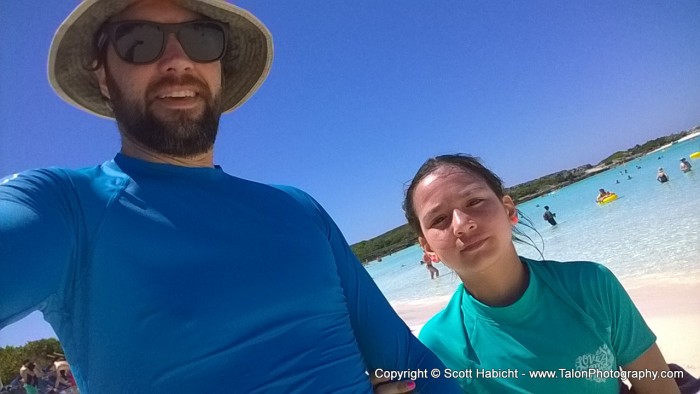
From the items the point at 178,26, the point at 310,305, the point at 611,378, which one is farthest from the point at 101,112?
the point at 611,378

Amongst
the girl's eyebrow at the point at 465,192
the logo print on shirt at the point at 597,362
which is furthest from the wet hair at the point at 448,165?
the logo print on shirt at the point at 597,362

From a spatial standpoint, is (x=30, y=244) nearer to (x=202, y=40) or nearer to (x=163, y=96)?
(x=163, y=96)

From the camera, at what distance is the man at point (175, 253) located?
102cm

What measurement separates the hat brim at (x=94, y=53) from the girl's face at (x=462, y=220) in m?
1.03

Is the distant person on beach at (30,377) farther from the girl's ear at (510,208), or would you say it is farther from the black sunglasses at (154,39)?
the girl's ear at (510,208)

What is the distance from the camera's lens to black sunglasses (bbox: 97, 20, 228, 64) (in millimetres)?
1508

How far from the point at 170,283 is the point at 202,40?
97 cm

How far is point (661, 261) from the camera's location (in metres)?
7.91

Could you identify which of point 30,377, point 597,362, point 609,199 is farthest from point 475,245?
point 609,199

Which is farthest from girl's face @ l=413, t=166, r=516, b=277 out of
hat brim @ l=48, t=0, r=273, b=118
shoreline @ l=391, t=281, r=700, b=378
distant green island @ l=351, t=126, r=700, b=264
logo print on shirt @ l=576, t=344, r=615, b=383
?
distant green island @ l=351, t=126, r=700, b=264

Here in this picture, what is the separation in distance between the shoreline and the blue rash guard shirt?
11.9ft

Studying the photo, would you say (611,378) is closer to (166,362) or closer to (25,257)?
(166,362)

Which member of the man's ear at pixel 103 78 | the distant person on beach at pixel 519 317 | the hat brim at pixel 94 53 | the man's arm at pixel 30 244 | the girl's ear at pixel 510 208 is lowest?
the distant person on beach at pixel 519 317

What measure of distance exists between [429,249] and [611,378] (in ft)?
3.07
